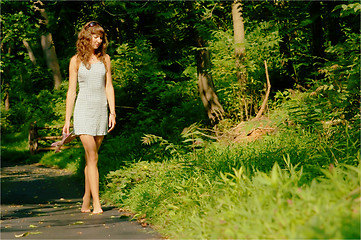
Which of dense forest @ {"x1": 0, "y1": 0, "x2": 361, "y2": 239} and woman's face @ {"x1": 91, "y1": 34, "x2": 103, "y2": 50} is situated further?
woman's face @ {"x1": 91, "y1": 34, "x2": 103, "y2": 50}

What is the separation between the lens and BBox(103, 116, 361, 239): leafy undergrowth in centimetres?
309

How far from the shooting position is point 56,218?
682 cm

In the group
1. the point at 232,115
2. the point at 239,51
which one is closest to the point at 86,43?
the point at 239,51

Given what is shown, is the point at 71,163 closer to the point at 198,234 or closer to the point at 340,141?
the point at 340,141

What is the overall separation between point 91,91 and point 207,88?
538 cm

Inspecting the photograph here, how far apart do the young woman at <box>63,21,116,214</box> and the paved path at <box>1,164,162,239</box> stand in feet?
1.72

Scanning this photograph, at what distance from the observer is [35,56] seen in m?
36.3

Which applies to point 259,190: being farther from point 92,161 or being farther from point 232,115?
point 232,115

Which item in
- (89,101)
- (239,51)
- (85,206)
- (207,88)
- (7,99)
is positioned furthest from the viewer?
(7,99)

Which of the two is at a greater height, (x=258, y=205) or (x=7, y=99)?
(x=7, y=99)

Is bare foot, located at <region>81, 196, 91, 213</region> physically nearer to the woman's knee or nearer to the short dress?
the woman's knee

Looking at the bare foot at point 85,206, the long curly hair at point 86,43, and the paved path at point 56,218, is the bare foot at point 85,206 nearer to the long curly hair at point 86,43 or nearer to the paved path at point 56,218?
the paved path at point 56,218

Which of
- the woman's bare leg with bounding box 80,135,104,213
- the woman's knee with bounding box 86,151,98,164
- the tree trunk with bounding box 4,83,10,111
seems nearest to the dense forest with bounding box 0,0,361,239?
the woman's bare leg with bounding box 80,135,104,213

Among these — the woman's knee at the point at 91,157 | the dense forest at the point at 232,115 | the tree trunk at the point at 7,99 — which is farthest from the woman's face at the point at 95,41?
the tree trunk at the point at 7,99
